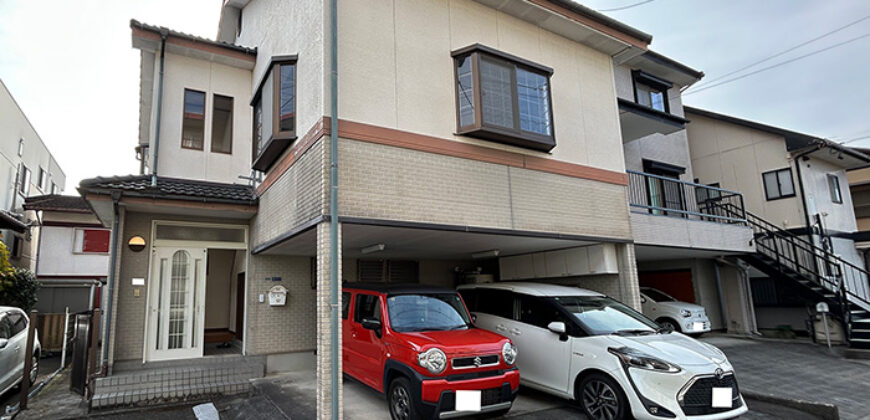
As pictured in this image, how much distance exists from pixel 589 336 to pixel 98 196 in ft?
25.3

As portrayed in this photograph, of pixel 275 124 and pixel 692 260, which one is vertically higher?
pixel 275 124

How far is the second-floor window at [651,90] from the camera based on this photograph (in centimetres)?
1325

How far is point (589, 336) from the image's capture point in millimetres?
5855

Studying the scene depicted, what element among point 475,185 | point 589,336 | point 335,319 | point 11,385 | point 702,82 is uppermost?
point 702,82

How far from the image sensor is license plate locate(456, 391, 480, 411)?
508 centimetres

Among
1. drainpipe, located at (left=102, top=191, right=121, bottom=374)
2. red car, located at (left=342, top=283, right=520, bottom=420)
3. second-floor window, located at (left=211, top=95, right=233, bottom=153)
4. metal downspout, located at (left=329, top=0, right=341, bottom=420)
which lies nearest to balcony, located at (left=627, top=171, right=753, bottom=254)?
red car, located at (left=342, top=283, right=520, bottom=420)

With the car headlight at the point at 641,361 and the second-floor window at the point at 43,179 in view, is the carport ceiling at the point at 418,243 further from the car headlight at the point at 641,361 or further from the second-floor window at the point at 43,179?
the second-floor window at the point at 43,179

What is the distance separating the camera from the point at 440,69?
697 centimetres

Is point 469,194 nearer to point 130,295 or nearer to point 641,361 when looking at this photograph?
point 641,361

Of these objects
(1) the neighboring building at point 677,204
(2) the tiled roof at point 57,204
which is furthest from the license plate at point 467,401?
(2) the tiled roof at point 57,204

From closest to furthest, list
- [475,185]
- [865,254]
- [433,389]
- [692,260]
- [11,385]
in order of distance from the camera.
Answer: [433,389] → [475,185] → [11,385] → [692,260] → [865,254]

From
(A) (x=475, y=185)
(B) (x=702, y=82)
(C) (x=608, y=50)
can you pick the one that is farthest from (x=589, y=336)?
(B) (x=702, y=82)

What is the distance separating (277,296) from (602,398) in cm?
595

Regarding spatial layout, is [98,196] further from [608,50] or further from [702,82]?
[702,82]
